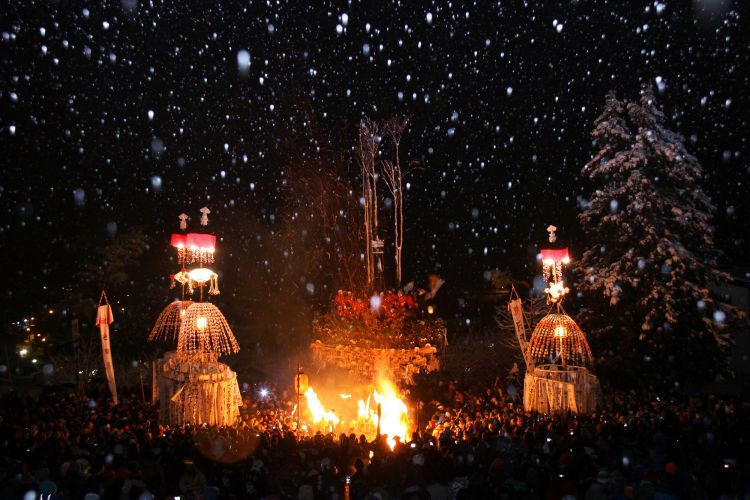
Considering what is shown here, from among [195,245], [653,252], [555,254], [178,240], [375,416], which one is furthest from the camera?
[653,252]

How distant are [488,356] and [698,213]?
8.95m

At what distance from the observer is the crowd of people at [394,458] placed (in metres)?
7.91

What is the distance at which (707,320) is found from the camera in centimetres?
1548

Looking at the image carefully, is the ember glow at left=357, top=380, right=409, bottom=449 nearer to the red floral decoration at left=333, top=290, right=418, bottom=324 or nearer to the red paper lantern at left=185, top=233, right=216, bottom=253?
the red floral decoration at left=333, top=290, right=418, bottom=324

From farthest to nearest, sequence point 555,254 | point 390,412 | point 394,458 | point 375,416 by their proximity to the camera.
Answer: point 375,416 < point 390,412 < point 555,254 < point 394,458

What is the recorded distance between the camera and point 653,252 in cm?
1599

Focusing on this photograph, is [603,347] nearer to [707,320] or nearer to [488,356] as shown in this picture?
[707,320]

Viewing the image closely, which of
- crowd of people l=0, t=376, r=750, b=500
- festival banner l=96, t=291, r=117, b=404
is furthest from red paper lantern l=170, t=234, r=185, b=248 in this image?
crowd of people l=0, t=376, r=750, b=500

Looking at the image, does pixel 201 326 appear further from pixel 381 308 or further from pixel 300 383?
pixel 381 308

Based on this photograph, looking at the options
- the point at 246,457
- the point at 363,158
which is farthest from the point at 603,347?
the point at 246,457

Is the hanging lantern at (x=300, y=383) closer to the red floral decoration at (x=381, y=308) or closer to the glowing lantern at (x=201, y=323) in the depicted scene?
the red floral decoration at (x=381, y=308)

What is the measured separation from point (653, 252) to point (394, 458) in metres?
10.4

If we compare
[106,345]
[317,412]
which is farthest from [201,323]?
[317,412]

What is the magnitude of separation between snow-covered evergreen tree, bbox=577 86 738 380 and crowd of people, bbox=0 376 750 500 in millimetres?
3717
